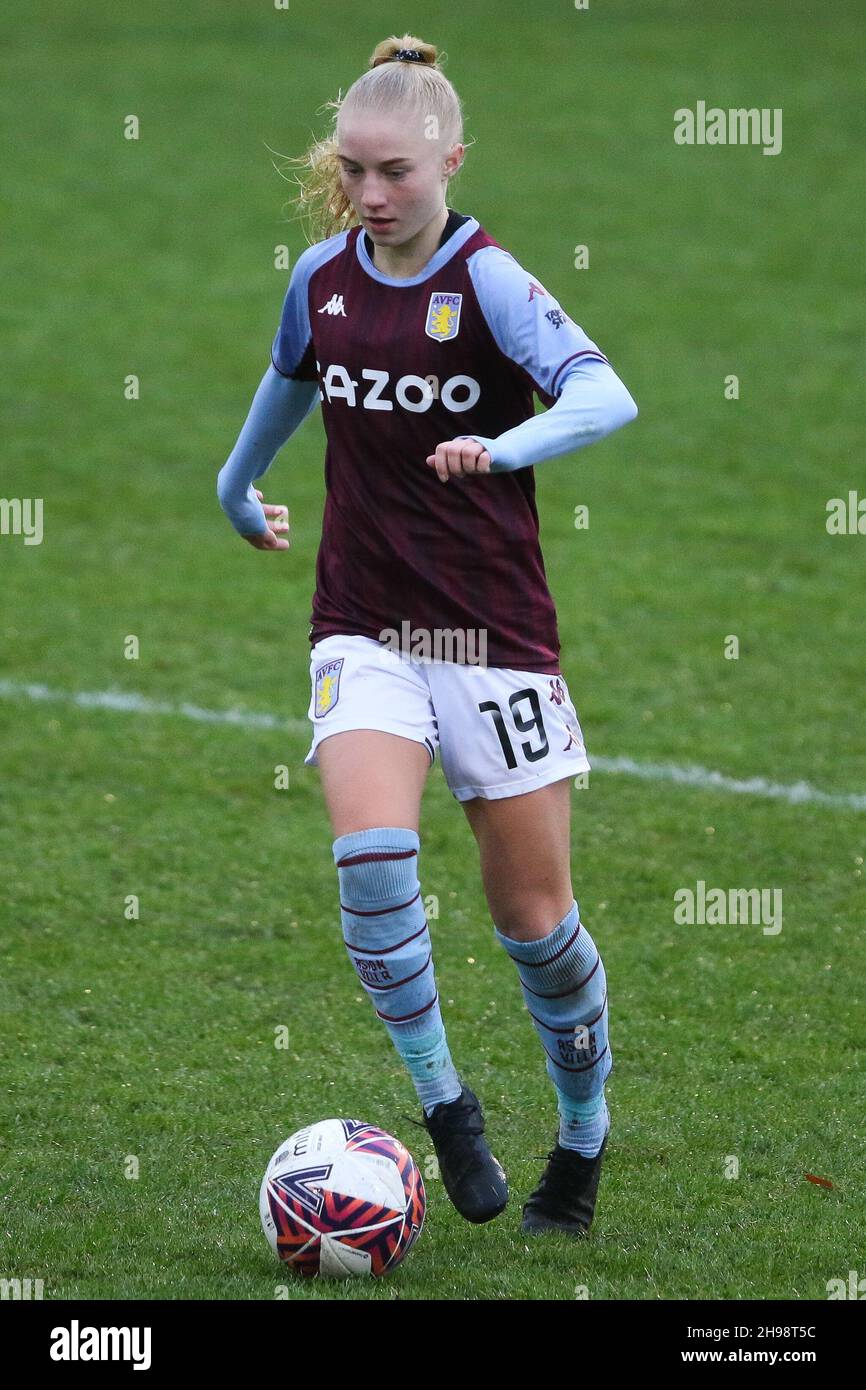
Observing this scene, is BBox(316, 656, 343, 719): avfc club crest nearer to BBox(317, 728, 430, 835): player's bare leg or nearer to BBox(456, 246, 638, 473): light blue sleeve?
BBox(317, 728, 430, 835): player's bare leg

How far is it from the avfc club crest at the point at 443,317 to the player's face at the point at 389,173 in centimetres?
16

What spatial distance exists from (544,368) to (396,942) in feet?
4.17

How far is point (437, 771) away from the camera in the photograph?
834cm

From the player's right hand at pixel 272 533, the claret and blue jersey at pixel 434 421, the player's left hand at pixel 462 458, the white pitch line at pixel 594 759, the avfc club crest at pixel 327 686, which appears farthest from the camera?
the white pitch line at pixel 594 759

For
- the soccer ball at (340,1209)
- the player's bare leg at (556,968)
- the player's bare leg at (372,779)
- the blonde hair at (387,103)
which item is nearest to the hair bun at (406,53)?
the blonde hair at (387,103)

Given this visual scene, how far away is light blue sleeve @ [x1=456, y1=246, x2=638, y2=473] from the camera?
392 centimetres

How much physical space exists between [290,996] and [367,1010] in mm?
254

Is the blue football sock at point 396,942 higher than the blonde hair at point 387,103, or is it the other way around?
the blonde hair at point 387,103

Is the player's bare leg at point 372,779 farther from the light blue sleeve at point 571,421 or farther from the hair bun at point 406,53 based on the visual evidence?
the hair bun at point 406,53

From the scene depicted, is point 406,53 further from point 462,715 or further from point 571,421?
point 462,715

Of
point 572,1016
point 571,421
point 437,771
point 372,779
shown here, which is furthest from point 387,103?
point 437,771

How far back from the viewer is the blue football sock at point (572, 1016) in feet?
14.5

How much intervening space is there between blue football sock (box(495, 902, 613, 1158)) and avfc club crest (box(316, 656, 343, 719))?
0.66 m
